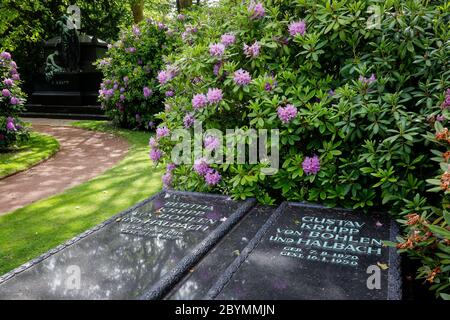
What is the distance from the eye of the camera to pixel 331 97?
3379 millimetres

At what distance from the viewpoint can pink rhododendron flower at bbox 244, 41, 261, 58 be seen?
376 cm

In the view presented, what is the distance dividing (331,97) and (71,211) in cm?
352

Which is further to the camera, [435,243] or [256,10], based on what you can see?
[256,10]

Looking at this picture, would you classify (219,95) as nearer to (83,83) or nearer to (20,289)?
(20,289)

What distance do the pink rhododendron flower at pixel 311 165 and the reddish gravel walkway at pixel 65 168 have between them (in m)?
4.07

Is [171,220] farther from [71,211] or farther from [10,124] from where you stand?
[10,124]

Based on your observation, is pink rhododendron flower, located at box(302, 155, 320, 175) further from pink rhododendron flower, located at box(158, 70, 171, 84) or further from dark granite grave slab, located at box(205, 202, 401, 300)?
pink rhododendron flower, located at box(158, 70, 171, 84)

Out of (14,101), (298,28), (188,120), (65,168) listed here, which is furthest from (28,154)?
(298,28)

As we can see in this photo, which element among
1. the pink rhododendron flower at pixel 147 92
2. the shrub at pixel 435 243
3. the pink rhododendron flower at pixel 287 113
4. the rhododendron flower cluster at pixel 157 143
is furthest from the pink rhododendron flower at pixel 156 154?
the pink rhododendron flower at pixel 147 92

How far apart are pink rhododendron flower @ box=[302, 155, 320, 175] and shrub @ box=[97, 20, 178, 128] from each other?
8452 mm

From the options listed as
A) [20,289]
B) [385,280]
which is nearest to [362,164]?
[385,280]

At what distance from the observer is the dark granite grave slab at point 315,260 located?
6.97ft

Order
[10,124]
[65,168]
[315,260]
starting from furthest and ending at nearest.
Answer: [10,124] < [65,168] < [315,260]

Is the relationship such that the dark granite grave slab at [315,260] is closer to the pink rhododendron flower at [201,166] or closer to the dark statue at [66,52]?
the pink rhododendron flower at [201,166]
